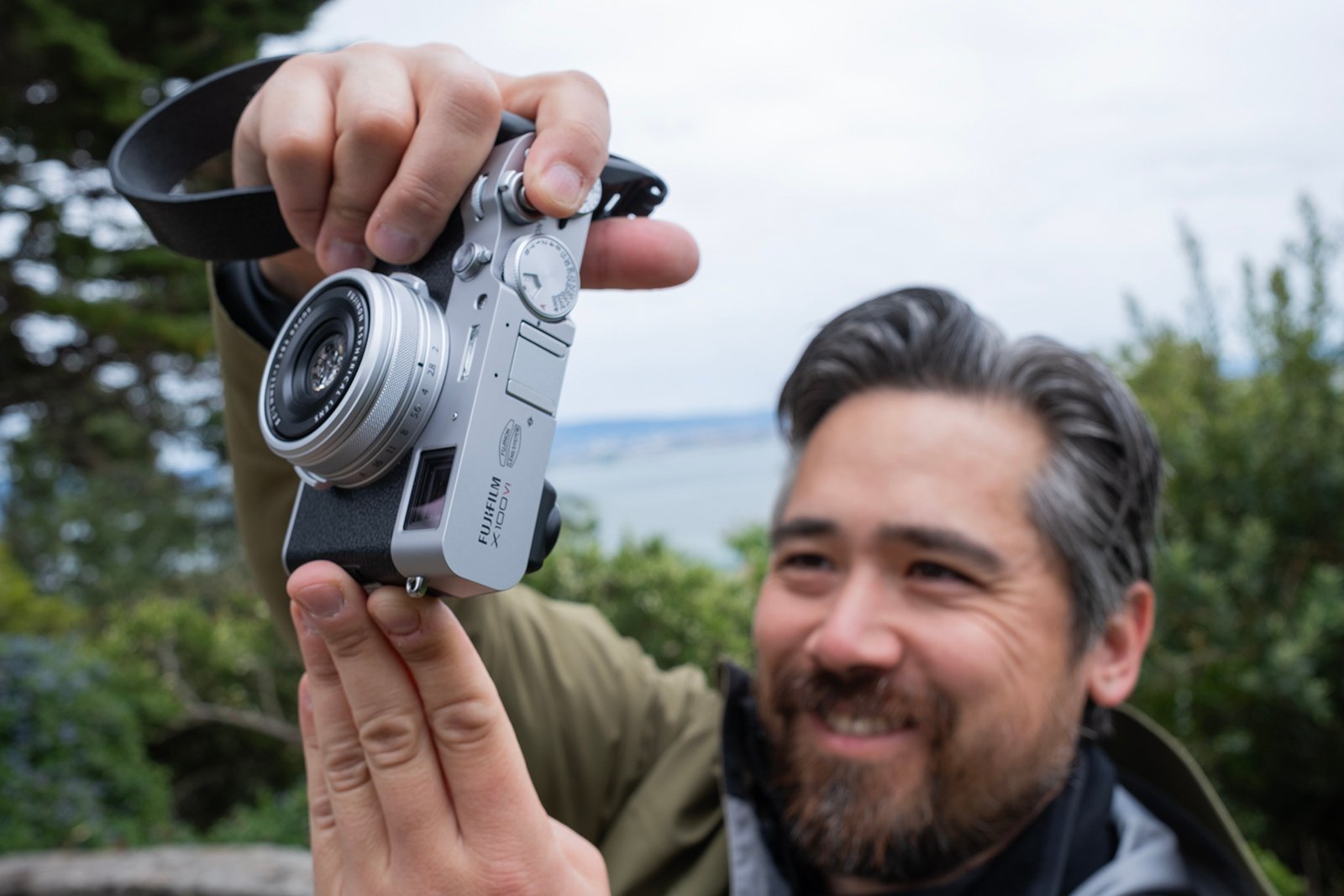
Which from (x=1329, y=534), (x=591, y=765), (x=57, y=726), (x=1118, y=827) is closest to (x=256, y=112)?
(x=591, y=765)

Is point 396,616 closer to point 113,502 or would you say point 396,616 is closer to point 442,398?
point 442,398

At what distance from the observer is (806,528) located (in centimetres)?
204

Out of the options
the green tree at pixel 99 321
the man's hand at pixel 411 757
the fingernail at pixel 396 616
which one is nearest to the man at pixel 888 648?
the man's hand at pixel 411 757

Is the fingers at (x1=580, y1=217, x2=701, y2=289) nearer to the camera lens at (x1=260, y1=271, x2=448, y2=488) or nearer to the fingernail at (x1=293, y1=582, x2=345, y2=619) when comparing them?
the camera lens at (x1=260, y1=271, x2=448, y2=488)

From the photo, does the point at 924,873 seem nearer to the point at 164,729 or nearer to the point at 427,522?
the point at 427,522

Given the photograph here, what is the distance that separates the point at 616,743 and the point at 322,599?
4.35 feet

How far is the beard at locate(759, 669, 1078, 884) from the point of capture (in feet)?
6.23

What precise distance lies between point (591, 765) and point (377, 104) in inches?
57.1

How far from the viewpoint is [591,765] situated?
7.00ft

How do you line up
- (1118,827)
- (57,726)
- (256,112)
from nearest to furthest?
(256,112) → (1118,827) → (57,726)

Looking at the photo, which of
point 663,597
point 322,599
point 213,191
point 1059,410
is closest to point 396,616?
point 322,599

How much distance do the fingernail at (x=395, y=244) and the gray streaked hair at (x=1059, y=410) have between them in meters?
1.23

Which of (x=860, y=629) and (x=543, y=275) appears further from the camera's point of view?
(x=860, y=629)

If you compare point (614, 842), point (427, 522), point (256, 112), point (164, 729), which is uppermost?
point (256, 112)
